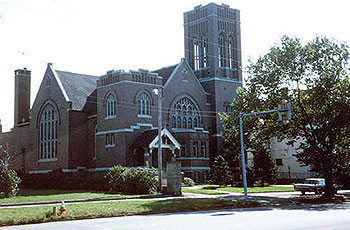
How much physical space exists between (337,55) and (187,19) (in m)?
30.5

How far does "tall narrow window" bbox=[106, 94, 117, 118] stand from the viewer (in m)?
46.8

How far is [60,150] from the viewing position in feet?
167

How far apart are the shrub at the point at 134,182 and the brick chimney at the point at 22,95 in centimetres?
2835

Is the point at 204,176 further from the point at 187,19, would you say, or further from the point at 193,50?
the point at 187,19

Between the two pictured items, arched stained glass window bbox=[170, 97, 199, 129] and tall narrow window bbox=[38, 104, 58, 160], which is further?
tall narrow window bbox=[38, 104, 58, 160]

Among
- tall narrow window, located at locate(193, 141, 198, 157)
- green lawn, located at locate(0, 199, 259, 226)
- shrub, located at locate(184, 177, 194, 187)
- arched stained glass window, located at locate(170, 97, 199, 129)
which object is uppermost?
arched stained glass window, located at locate(170, 97, 199, 129)

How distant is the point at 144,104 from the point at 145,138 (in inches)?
176

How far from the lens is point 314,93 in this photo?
2983 centimetres

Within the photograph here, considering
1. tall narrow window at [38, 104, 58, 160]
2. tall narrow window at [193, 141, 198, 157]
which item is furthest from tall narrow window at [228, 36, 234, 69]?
tall narrow window at [38, 104, 58, 160]

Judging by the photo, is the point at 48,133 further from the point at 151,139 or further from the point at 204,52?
the point at 204,52

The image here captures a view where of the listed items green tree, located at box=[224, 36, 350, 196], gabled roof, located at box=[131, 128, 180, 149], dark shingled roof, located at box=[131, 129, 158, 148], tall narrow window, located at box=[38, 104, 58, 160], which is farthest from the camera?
tall narrow window, located at box=[38, 104, 58, 160]

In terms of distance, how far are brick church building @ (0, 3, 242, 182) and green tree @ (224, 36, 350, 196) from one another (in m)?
15.3

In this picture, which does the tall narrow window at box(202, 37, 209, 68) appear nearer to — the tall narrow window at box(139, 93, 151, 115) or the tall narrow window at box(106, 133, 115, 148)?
the tall narrow window at box(139, 93, 151, 115)

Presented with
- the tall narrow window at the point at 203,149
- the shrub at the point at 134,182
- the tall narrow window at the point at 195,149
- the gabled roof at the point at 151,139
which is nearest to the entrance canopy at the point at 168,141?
the gabled roof at the point at 151,139
